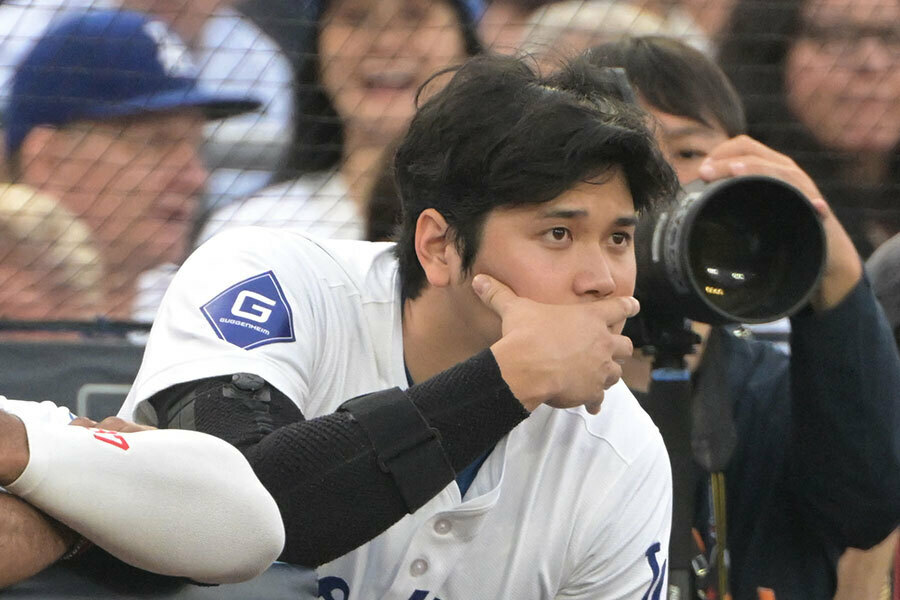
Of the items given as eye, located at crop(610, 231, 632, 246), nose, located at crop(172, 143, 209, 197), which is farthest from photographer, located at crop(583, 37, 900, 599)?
nose, located at crop(172, 143, 209, 197)

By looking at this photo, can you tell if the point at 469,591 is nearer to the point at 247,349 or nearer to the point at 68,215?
the point at 247,349

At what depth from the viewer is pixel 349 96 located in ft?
9.33

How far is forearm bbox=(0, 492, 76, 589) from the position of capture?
103cm

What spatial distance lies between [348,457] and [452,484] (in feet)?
1.12

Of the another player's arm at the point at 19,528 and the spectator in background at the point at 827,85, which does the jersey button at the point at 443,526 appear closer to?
the another player's arm at the point at 19,528

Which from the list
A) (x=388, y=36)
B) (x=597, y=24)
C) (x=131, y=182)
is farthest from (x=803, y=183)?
(x=131, y=182)

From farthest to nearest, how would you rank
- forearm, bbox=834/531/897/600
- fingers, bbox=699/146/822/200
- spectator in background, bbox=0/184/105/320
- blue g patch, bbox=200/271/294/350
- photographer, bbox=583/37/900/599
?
spectator in background, bbox=0/184/105/320, forearm, bbox=834/531/897/600, photographer, bbox=583/37/900/599, fingers, bbox=699/146/822/200, blue g patch, bbox=200/271/294/350

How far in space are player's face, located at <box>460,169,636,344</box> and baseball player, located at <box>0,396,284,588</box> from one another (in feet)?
1.97

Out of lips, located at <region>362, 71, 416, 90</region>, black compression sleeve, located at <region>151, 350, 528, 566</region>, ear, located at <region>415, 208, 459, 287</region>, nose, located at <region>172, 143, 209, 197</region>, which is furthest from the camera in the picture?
lips, located at <region>362, 71, 416, 90</region>

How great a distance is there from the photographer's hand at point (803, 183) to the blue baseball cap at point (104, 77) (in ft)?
3.91

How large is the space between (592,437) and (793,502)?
53 cm

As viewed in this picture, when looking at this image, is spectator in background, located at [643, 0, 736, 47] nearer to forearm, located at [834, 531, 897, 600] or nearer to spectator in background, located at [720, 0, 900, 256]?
spectator in background, located at [720, 0, 900, 256]

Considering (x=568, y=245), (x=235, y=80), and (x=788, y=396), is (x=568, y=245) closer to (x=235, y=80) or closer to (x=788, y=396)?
(x=788, y=396)

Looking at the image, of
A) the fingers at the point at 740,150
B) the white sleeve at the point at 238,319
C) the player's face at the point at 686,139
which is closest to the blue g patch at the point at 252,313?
the white sleeve at the point at 238,319
